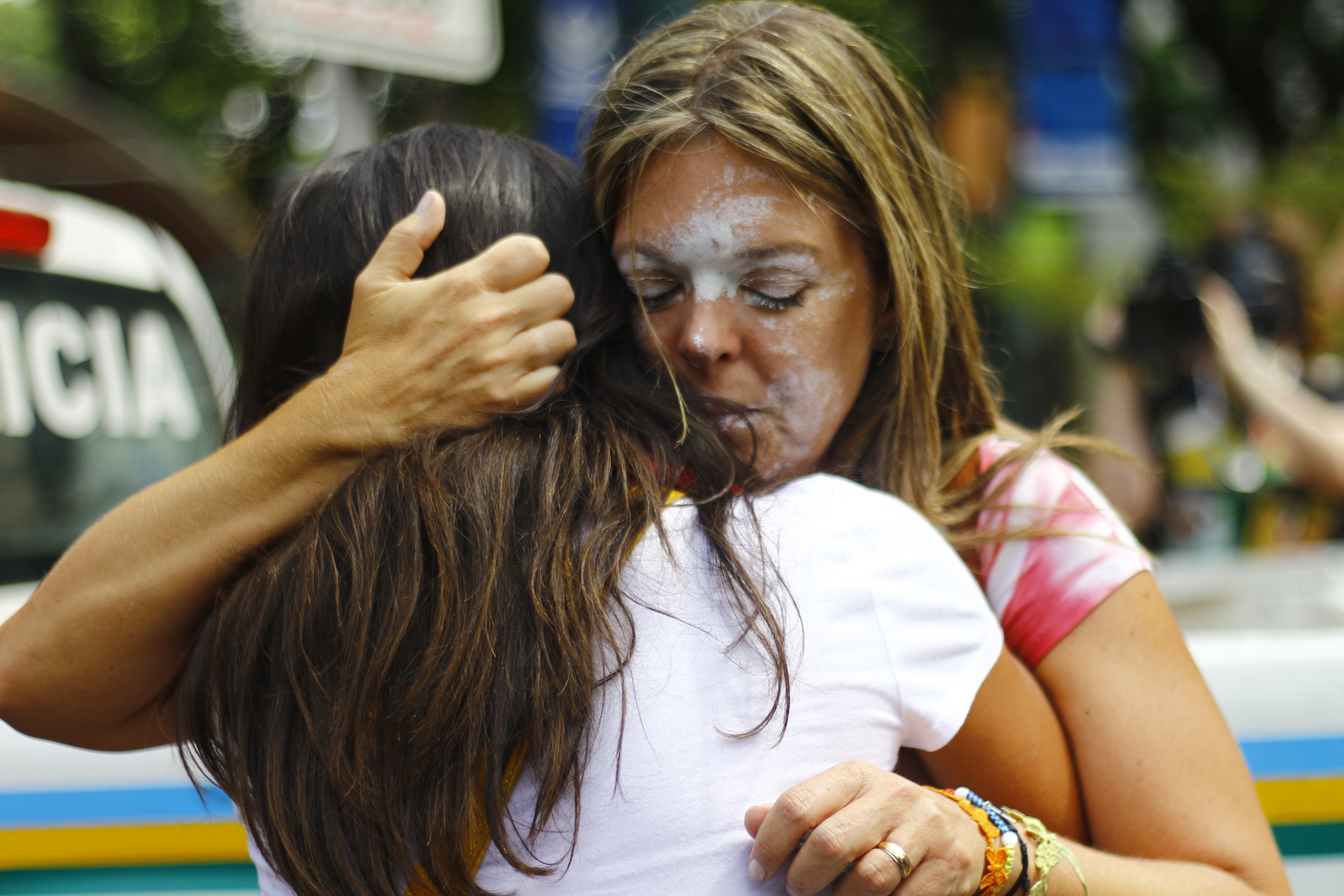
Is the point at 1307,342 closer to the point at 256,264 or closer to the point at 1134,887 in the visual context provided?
the point at 1134,887

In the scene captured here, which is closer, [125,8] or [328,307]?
[328,307]

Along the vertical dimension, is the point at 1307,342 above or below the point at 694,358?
below

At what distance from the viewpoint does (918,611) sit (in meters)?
1.06

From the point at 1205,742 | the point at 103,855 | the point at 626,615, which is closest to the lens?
the point at 626,615

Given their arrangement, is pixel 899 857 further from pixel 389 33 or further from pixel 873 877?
pixel 389 33

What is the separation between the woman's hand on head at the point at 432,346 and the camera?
1152 millimetres

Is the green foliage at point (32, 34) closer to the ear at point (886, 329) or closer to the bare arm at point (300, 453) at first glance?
the bare arm at point (300, 453)

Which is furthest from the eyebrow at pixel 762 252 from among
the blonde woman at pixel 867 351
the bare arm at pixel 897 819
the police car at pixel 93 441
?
the police car at pixel 93 441

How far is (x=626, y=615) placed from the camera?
1.03m

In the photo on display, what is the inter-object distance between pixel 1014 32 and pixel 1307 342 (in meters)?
5.31

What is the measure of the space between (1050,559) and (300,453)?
0.90 meters

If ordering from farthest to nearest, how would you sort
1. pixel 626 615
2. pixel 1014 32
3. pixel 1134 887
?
pixel 1014 32 < pixel 1134 887 < pixel 626 615

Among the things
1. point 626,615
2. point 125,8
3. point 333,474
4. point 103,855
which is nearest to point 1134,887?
point 626,615

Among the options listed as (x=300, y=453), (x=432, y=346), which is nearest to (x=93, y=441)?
(x=300, y=453)
